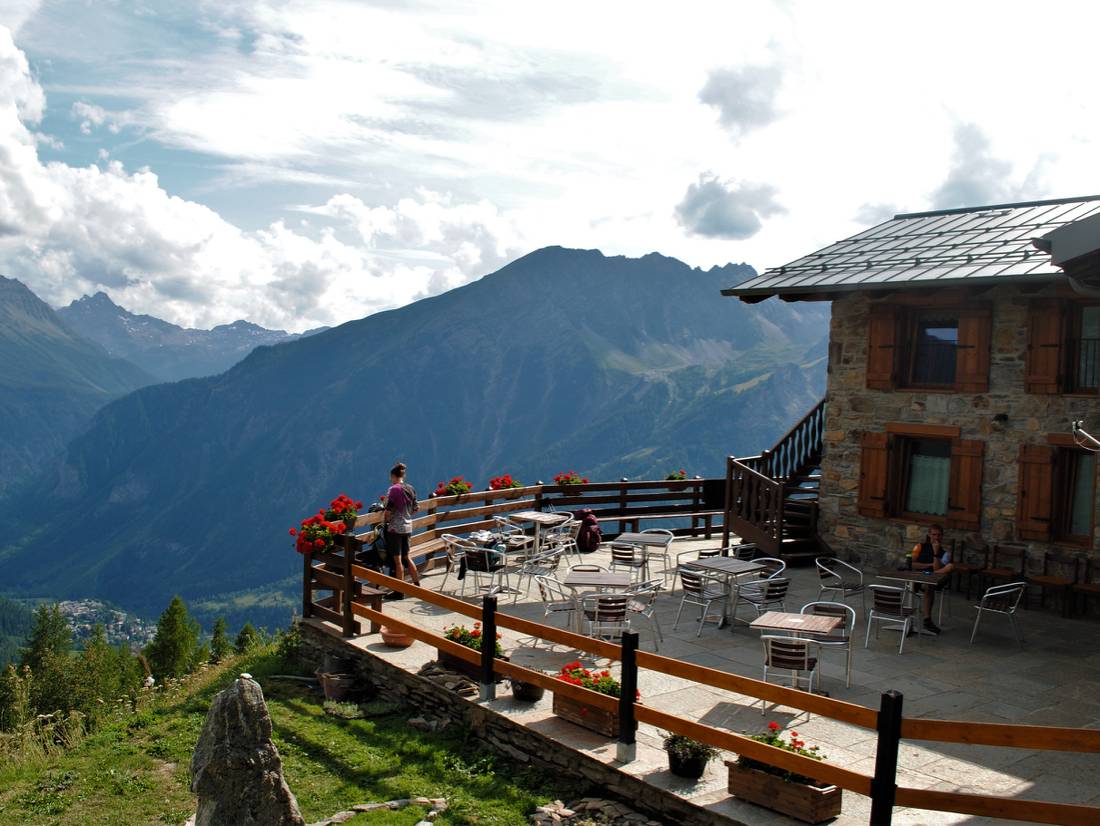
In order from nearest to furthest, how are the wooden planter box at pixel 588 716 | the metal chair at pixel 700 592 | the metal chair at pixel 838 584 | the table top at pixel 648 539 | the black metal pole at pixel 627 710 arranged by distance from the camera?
1. the black metal pole at pixel 627 710
2. the wooden planter box at pixel 588 716
3. the metal chair at pixel 700 592
4. the metal chair at pixel 838 584
5. the table top at pixel 648 539

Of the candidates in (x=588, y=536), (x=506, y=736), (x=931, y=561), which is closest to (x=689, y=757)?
(x=506, y=736)

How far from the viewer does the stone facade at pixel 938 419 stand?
12477mm

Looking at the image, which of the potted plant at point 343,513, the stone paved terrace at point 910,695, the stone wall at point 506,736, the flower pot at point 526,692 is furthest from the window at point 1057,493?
the potted plant at point 343,513

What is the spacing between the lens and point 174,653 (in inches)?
1903

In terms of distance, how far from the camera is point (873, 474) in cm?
1419

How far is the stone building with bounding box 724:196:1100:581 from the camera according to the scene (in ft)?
39.9

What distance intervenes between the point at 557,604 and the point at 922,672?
14.3 ft

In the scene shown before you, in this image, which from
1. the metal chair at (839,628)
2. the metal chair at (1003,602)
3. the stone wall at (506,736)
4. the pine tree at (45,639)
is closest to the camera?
the stone wall at (506,736)

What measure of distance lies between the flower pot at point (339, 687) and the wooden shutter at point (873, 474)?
8306 mm

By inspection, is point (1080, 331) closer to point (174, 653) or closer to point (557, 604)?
point (557, 604)

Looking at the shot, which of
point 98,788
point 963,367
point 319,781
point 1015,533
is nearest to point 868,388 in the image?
point 963,367

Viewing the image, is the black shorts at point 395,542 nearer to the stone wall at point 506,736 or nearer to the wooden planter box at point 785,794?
the stone wall at point 506,736

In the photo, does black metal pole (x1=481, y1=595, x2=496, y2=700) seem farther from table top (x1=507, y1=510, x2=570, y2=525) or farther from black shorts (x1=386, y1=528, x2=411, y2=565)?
table top (x1=507, y1=510, x2=570, y2=525)

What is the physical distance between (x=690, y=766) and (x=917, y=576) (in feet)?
17.3
